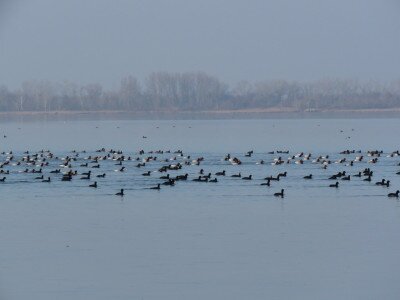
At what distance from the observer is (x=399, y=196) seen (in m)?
30.7

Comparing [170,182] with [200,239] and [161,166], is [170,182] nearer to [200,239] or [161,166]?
[161,166]

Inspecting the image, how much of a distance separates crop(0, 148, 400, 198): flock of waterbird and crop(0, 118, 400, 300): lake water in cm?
46

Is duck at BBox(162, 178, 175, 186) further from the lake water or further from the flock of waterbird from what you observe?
the lake water

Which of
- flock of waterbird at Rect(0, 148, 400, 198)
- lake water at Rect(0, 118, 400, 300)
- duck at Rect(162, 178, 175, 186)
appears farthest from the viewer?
flock of waterbird at Rect(0, 148, 400, 198)

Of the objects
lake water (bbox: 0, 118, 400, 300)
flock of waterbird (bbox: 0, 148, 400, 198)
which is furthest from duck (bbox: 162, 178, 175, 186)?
lake water (bbox: 0, 118, 400, 300)

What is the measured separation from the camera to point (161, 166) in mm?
44562

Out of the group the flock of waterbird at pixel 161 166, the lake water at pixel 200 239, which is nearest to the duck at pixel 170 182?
the flock of waterbird at pixel 161 166

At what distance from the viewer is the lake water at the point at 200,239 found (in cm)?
1828

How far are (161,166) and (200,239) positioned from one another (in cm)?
2174

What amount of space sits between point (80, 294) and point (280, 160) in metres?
27.9

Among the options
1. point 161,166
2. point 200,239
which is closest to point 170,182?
point 161,166

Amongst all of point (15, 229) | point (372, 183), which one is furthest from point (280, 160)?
point (15, 229)

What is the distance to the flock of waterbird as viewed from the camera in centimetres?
3662

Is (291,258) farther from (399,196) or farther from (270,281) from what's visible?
(399,196)
